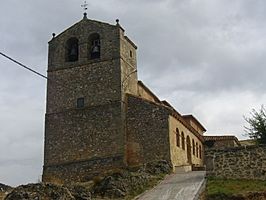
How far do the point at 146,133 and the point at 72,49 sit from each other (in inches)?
390

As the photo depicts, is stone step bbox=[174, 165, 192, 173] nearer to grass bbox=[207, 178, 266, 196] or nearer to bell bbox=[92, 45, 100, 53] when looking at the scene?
grass bbox=[207, 178, 266, 196]

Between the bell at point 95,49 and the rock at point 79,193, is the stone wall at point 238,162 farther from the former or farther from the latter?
the bell at point 95,49

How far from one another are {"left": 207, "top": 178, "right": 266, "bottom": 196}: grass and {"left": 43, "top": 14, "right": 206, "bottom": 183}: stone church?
956cm

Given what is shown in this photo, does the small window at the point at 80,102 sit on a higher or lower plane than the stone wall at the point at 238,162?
higher

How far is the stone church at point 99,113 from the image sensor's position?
115 ft

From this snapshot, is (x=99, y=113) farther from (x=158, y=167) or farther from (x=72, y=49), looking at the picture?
(x=158, y=167)

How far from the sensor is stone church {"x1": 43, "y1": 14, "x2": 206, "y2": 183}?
1382 inches

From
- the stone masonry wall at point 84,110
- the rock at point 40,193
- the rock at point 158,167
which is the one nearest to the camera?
the rock at point 40,193

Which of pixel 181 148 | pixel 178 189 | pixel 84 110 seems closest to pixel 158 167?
pixel 181 148

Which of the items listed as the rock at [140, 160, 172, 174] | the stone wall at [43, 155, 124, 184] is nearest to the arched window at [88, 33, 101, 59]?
the stone wall at [43, 155, 124, 184]

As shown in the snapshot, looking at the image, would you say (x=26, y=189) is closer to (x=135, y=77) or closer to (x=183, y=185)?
(x=183, y=185)

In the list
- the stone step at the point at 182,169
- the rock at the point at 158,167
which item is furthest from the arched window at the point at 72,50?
the stone step at the point at 182,169

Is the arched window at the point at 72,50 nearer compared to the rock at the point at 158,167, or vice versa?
the rock at the point at 158,167

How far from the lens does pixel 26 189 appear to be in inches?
837
